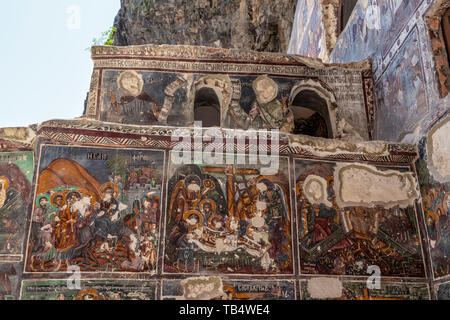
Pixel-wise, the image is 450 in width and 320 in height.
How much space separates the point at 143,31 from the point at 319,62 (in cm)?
959

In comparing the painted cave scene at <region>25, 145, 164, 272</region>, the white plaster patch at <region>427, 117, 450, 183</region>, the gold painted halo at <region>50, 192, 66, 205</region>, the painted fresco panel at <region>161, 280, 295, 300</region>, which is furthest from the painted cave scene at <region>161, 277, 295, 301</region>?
the white plaster patch at <region>427, 117, 450, 183</region>

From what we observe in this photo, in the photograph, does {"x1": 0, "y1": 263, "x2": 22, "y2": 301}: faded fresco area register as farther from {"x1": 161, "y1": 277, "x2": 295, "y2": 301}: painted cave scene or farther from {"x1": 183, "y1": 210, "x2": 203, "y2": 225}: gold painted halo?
{"x1": 183, "y1": 210, "x2": 203, "y2": 225}: gold painted halo

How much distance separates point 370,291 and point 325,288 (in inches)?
19.8

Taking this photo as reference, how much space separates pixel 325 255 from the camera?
4.92 meters

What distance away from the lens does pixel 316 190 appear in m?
5.21

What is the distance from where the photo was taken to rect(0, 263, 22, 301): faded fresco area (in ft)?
14.5

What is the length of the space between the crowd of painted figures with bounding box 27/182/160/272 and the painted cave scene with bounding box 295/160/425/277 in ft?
5.47

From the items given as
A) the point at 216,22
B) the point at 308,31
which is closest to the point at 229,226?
the point at 308,31

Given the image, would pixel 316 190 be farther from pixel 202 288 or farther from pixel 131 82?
pixel 131 82

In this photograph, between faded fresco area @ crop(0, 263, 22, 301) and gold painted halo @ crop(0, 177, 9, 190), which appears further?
gold painted halo @ crop(0, 177, 9, 190)

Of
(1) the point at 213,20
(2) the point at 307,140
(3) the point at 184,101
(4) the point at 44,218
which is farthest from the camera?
(1) the point at 213,20
